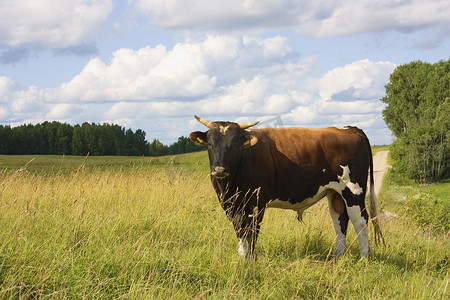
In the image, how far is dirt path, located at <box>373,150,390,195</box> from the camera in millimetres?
72169

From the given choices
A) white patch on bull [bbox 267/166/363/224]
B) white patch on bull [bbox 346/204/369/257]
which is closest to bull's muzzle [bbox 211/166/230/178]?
white patch on bull [bbox 267/166/363/224]

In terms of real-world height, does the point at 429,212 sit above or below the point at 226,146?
below

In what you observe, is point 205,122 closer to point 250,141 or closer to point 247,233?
point 250,141

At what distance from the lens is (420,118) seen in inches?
2569

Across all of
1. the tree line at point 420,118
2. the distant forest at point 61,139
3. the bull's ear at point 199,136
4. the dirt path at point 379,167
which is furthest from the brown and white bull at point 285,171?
the distant forest at point 61,139

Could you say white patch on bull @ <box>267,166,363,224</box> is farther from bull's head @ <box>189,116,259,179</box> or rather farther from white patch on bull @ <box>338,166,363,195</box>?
bull's head @ <box>189,116,259,179</box>

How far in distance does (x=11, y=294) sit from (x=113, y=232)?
212 cm

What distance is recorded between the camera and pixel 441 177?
6781 centimetres

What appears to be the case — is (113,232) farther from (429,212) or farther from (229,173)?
(429,212)

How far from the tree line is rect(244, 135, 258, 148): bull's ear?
59579 millimetres

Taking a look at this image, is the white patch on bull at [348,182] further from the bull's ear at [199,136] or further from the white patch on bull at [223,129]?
the bull's ear at [199,136]

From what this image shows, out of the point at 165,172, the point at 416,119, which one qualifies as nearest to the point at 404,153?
the point at 416,119

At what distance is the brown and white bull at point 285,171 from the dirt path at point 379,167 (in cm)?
6240

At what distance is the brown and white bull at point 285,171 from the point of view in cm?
714
